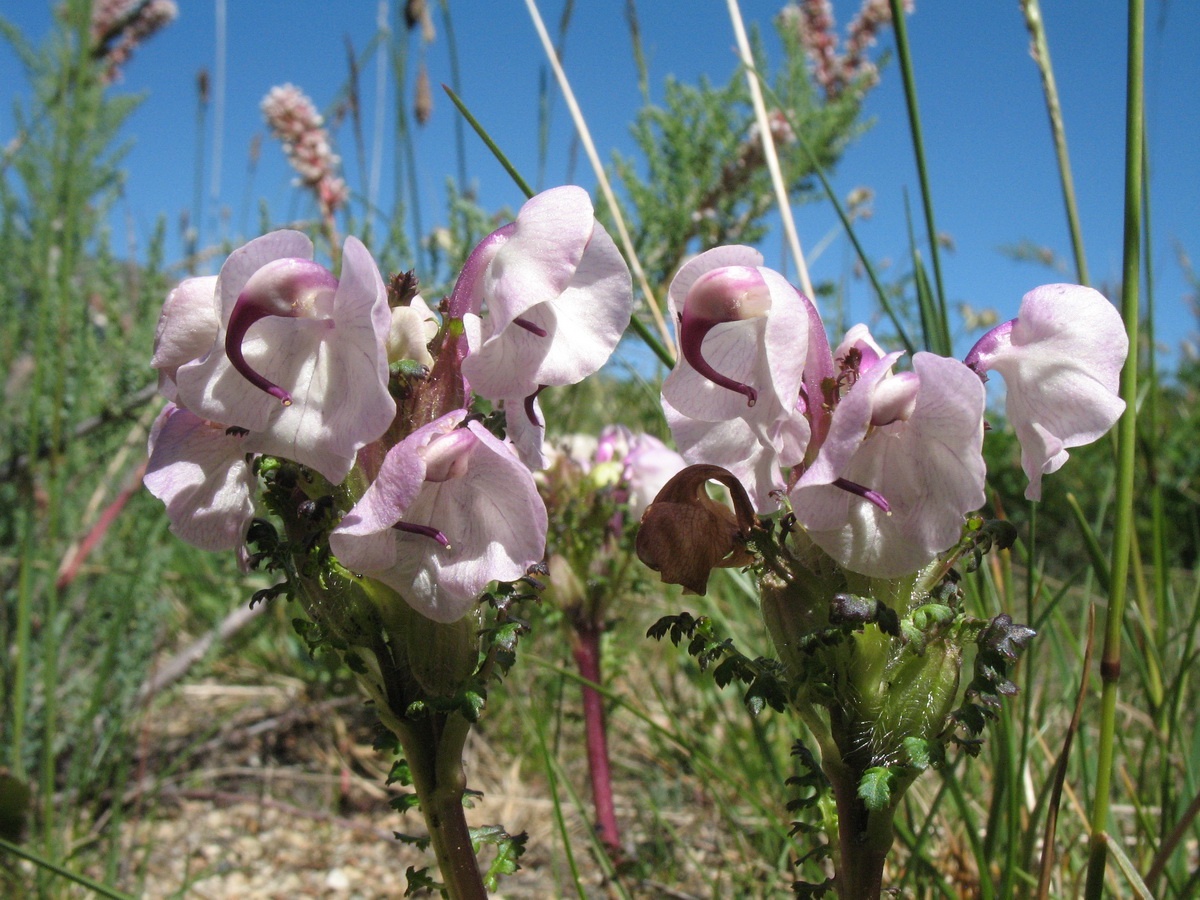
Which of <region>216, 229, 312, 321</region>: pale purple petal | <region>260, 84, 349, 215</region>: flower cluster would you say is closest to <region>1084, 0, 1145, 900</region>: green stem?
<region>216, 229, 312, 321</region>: pale purple petal

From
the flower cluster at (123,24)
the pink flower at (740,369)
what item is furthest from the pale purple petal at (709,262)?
the flower cluster at (123,24)

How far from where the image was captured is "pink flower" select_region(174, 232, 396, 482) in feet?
2.48

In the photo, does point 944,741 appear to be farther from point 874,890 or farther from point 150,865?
point 150,865

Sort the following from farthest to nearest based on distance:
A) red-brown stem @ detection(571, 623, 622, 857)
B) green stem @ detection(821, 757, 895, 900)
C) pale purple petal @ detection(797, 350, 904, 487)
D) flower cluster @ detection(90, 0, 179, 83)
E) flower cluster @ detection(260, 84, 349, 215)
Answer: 1. flower cluster @ detection(90, 0, 179, 83)
2. flower cluster @ detection(260, 84, 349, 215)
3. red-brown stem @ detection(571, 623, 622, 857)
4. green stem @ detection(821, 757, 895, 900)
5. pale purple petal @ detection(797, 350, 904, 487)

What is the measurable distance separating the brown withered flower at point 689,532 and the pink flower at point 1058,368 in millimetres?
286

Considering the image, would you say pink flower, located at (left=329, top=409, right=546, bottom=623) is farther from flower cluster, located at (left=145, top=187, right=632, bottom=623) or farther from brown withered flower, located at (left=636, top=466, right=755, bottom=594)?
brown withered flower, located at (left=636, top=466, right=755, bottom=594)

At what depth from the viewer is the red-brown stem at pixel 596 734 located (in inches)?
71.3

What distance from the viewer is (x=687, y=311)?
0.80 m

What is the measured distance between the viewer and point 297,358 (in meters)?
0.82

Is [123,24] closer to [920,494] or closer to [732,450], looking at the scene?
[732,450]

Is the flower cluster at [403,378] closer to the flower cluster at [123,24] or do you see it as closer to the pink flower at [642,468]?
the pink flower at [642,468]

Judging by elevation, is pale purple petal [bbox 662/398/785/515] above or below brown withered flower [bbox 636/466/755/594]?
above

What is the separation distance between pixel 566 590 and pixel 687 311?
1207 millimetres

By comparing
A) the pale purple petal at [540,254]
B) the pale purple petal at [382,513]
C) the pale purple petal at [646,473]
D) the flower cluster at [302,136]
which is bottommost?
the pale purple petal at [382,513]
